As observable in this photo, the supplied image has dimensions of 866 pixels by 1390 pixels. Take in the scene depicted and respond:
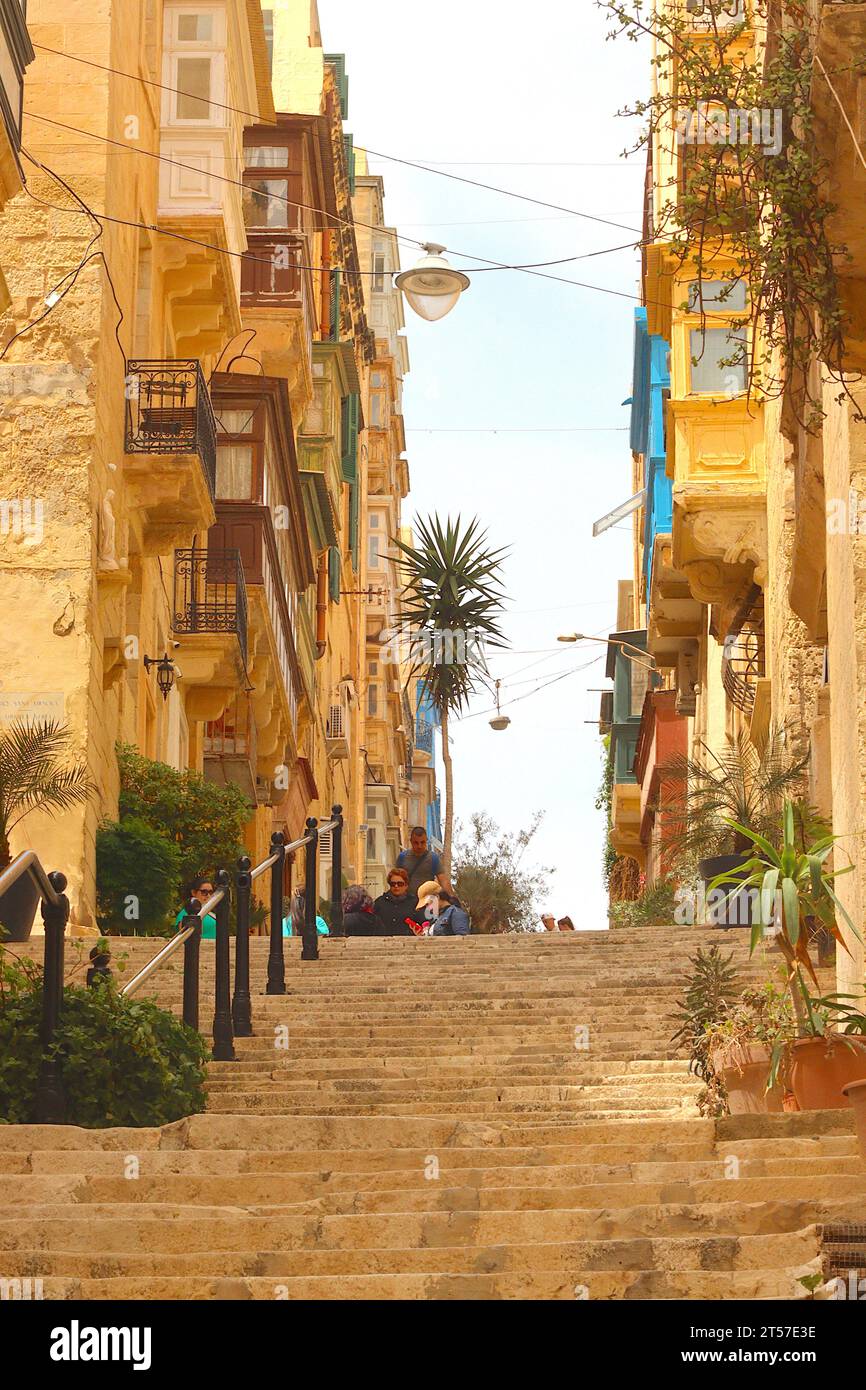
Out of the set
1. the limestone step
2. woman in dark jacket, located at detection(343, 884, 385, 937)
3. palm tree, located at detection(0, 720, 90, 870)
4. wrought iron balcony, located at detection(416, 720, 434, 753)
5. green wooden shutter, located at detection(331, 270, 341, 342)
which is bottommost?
the limestone step

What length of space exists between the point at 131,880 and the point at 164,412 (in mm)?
5826

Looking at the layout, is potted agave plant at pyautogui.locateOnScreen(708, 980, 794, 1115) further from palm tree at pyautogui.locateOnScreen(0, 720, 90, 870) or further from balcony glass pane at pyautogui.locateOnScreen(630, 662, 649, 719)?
balcony glass pane at pyautogui.locateOnScreen(630, 662, 649, 719)

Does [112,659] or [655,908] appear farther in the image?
[655,908]

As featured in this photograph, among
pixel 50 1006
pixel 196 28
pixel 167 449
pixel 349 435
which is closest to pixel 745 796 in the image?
Answer: pixel 167 449

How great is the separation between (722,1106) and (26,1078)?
3384 millimetres

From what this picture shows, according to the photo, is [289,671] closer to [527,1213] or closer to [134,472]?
[134,472]

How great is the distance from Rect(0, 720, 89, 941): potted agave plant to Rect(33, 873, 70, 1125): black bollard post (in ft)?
21.7

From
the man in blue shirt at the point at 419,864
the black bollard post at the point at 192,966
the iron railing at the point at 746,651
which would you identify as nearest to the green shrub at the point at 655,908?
the iron railing at the point at 746,651

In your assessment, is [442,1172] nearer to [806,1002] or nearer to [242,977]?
[806,1002]

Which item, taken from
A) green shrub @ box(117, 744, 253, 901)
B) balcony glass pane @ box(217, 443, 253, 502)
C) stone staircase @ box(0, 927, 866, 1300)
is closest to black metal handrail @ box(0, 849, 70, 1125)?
stone staircase @ box(0, 927, 866, 1300)

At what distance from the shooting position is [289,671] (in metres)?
36.7

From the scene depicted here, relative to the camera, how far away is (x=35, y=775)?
64.7 ft

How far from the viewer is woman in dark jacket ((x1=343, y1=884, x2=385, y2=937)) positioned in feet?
68.8
